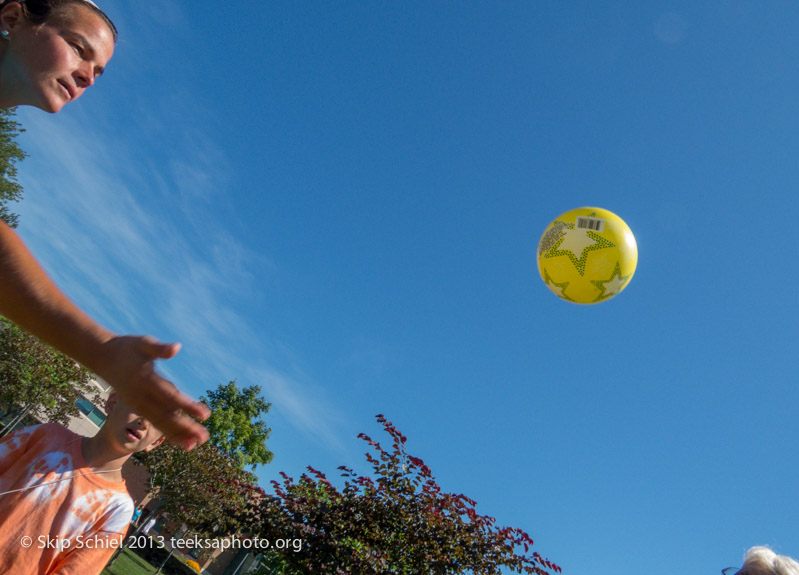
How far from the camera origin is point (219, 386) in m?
39.4

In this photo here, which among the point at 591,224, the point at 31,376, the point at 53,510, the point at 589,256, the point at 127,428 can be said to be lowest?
the point at 31,376

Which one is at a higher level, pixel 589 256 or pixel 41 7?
pixel 589 256

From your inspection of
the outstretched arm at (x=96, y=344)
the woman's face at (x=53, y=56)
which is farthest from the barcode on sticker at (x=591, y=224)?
the outstretched arm at (x=96, y=344)

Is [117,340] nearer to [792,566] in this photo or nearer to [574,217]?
[792,566]

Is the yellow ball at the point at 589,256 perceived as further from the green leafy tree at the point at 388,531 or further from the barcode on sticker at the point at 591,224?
the green leafy tree at the point at 388,531

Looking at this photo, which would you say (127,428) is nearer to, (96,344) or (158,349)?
(96,344)

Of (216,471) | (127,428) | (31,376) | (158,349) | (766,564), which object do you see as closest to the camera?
(158,349)

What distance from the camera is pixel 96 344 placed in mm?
910

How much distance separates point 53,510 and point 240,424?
37.1 m

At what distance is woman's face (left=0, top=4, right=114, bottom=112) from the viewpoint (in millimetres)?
1538

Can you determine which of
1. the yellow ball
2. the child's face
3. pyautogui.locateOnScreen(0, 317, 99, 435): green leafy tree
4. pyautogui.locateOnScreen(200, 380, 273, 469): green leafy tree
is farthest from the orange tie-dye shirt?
pyautogui.locateOnScreen(200, 380, 273, 469): green leafy tree

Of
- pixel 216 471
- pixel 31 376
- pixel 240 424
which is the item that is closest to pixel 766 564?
pixel 216 471

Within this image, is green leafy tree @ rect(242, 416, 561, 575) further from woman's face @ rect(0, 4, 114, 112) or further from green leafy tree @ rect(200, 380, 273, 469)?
green leafy tree @ rect(200, 380, 273, 469)

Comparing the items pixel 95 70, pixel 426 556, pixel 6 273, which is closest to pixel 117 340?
pixel 6 273
